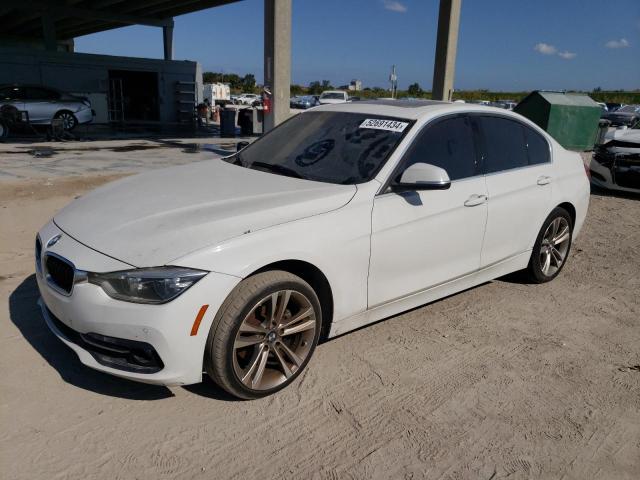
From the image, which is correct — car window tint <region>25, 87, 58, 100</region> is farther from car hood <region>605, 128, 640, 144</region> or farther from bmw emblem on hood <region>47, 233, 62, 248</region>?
A: bmw emblem on hood <region>47, 233, 62, 248</region>

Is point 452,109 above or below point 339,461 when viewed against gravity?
above

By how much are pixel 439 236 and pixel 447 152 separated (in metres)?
0.65

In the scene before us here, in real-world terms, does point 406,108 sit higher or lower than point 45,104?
higher

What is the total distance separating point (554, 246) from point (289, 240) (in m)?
3.17

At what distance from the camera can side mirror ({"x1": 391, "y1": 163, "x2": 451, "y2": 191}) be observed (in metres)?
3.32

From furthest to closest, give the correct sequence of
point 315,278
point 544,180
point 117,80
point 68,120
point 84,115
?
point 117,80 < point 84,115 < point 68,120 < point 544,180 < point 315,278

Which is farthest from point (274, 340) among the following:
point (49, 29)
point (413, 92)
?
point (413, 92)

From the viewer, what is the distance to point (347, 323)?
11.1ft

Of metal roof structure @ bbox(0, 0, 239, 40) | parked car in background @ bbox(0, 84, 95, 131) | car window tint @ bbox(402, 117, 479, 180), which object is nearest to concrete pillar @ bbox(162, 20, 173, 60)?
metal roof structure @ bbox(0, 0, 239, 40)

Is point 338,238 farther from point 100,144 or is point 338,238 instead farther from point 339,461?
point 100,144

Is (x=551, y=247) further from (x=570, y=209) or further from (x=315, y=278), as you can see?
(x=315, y=278)

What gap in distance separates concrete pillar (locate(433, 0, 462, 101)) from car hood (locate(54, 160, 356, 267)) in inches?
571

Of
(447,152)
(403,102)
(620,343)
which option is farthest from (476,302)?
(403,102)

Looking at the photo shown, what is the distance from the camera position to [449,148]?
3939 mm
